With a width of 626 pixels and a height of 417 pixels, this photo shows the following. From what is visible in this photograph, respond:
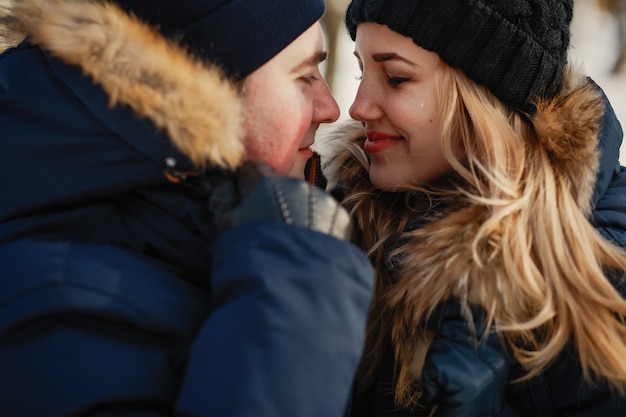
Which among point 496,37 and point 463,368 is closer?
point 463,368

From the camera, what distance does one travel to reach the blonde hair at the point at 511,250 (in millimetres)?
1782

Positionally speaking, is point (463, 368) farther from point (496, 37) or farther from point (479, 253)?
point (496, 37)

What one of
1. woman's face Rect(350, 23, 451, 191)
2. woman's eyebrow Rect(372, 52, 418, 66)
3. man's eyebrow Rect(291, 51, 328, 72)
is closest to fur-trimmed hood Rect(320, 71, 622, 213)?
woman's face Rect(350, 23, 451, 191)

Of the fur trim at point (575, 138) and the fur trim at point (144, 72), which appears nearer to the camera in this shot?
the fur trim at point (144, 72)

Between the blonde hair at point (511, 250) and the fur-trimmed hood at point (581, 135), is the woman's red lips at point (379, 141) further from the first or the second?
the fur-trimmed hood at point (581, 135)

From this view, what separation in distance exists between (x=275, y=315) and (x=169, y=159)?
19.5 inches

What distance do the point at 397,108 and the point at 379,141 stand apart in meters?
0.18

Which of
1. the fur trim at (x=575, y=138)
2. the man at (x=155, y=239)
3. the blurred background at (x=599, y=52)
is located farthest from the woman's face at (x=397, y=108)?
the blurred background at (x=599, y=52)

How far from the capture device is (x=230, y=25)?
1736 mm

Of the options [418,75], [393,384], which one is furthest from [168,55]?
[393,384]

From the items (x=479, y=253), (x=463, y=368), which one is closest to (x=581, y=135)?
(x=479, y=253)

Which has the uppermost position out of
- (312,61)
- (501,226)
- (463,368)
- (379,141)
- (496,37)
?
(496,37)

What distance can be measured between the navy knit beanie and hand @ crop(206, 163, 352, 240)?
404 millimetres

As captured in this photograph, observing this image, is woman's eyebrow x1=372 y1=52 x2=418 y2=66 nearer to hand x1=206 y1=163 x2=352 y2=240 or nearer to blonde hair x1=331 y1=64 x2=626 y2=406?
blonde hair x1=331 y1=64 x2=626 y2=406
